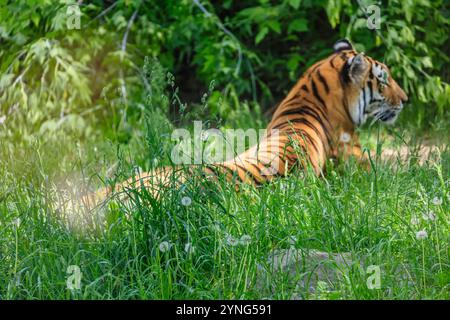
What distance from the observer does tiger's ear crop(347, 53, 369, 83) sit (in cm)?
559

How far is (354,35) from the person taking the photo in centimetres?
740

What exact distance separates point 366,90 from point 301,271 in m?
2.58

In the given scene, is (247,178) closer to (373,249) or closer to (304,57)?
(373,249)

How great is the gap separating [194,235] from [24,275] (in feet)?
2.39

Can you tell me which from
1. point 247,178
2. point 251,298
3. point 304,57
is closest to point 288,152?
point 247,178

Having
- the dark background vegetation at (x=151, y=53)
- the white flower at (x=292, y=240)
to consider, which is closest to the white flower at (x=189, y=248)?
the white flower at (x=292, y=240)

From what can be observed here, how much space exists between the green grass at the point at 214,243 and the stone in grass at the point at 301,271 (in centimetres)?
1

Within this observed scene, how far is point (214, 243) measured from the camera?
138 inches

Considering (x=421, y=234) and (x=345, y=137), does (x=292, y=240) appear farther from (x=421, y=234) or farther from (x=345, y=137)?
(x=345, y=137)

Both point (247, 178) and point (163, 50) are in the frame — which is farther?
point (163, 50)

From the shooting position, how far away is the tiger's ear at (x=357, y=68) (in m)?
5.59

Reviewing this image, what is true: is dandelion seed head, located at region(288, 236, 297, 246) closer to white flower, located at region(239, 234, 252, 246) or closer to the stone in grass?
the stone in grass
